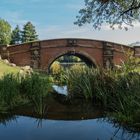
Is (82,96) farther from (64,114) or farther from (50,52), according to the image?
(50,52)

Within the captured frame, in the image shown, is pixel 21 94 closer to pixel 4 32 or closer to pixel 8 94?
pixel 8 94

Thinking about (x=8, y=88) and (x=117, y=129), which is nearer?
(x=117, y=129)

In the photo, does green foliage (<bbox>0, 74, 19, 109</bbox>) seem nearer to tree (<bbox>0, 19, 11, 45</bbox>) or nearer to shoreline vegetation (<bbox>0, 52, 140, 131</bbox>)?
shoreline vegetation (<bbox>0, 52, 140, 131</bbox>)

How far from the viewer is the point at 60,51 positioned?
152 feet

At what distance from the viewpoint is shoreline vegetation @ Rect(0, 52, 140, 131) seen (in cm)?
863

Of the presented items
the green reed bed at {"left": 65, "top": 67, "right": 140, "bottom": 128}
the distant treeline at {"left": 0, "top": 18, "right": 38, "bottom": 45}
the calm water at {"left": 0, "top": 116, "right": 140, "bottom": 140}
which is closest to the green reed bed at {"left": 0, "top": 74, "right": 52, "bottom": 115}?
the calm water at {"left": 0, "top": 116, "right": 140, "bottom": 140}

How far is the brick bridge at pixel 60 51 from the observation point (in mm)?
44406

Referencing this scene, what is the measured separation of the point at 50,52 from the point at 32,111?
3602cm

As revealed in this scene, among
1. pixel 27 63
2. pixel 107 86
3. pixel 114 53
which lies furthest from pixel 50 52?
pixel 107 86

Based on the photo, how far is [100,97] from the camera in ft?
38.2

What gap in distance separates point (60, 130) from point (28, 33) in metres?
65.8

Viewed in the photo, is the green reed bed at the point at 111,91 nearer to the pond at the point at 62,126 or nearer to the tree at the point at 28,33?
the pond at the point at 62,126

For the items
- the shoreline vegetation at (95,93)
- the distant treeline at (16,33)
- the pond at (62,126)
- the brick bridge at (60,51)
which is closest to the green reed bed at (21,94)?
the shoreline vegetation at (95,93)

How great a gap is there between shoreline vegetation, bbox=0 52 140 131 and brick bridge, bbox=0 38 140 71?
30278 millimetres
